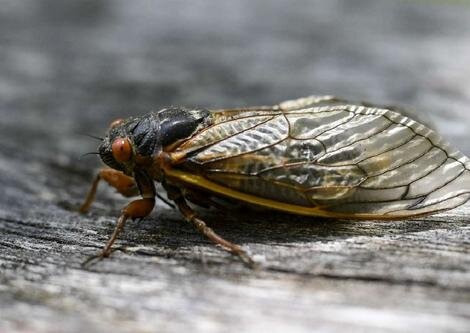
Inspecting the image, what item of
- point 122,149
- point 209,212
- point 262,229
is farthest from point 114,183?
point 262,229

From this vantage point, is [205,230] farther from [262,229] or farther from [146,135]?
[146,135]

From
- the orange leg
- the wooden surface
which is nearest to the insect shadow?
the wooden surface

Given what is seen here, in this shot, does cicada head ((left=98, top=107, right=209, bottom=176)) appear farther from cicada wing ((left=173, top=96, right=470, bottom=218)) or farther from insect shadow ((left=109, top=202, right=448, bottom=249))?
insect shadow ((left=109, top=202, right=448, bottom=249))

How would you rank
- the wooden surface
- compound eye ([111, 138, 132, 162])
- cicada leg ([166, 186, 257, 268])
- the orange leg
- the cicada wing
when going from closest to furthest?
the wooden surface → cicada leg ([166, 186, 257, 268]) → the cicada wing → compound eye ([111, 138, 132, 162]) → the orange leg

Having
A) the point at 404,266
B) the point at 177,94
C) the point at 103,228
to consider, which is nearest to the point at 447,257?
the point at 404,266

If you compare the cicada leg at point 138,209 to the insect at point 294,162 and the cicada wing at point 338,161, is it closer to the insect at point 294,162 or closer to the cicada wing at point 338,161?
the insect at point 294,162

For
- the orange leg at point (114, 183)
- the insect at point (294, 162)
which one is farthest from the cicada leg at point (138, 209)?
the orange leg at point (114, 183)

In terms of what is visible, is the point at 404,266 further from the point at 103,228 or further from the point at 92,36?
the point at 92,36
